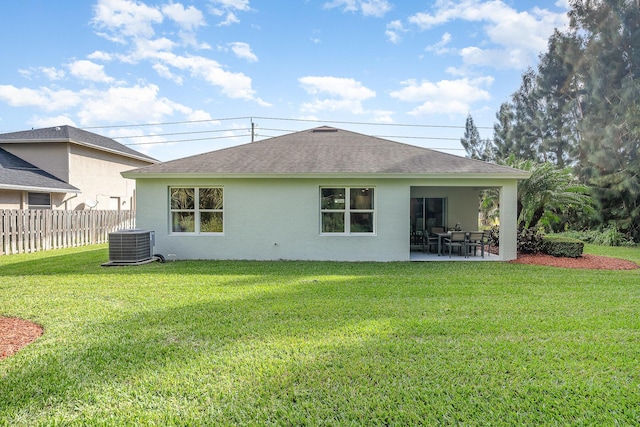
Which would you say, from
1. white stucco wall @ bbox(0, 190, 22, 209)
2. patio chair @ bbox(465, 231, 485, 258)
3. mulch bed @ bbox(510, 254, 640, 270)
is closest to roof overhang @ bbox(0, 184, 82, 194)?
white stucco wall @ bbox(0, 190, 22, 209)

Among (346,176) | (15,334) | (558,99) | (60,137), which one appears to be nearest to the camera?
(15,334)

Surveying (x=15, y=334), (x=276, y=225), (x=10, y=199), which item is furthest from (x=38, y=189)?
(x=15, y=334)

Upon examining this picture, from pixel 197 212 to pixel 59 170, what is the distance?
12658mm

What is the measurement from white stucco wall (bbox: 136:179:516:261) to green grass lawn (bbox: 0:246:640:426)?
3.56m

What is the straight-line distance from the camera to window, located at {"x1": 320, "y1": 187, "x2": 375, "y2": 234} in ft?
37.9

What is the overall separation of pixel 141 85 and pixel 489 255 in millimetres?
24825

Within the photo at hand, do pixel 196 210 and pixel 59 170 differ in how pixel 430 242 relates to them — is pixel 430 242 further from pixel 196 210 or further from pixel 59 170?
pixel 59 170

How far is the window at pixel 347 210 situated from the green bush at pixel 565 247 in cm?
639

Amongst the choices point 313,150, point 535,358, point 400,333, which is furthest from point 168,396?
point 313,150

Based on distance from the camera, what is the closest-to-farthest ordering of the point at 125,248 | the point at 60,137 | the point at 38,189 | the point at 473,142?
the point at 125,248
the point at 38,189
the point at 60,137
the point at 473,142

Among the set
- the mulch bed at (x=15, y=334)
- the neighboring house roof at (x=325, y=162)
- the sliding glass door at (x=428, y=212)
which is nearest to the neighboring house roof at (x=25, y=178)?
the neighboring house roof at (x=325, y=162)

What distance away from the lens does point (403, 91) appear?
25.7 m

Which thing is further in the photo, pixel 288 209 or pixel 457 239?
pixel 457 239

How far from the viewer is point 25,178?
1656 cm
